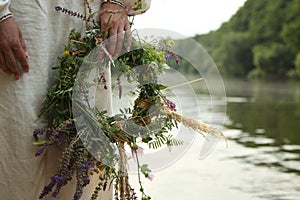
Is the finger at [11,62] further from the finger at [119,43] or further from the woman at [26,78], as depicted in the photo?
the finger at [119,43]

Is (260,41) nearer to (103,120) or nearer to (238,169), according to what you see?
(238,169)

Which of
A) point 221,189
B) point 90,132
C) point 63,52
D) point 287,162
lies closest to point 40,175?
point 90,132

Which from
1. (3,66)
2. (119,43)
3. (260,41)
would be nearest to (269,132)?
(119,43)

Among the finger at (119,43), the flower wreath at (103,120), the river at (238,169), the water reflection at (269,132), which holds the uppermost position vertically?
the finger at (119,43)

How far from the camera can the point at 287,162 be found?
4555 mm

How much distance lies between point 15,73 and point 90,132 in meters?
0.25

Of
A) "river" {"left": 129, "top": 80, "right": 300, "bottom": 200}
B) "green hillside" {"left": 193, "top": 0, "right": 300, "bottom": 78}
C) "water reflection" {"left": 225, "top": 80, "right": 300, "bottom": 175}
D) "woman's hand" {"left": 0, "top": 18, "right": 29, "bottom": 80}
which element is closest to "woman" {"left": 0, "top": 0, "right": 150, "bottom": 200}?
"woman's hand" {"left": 0, "top": 18, "right": 29, "bottom": 80}

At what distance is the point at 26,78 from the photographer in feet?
5.34

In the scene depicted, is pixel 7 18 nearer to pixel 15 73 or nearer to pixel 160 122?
pixel 15 73

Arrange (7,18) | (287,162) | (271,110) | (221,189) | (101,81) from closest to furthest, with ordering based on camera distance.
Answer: (7,18) → (101,81) → (221,189) → (287,162) → (271,110)

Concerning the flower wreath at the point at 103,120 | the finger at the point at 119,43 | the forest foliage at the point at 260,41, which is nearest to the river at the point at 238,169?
the flower wreath at the point at 103,120

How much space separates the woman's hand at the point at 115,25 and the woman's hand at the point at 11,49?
222 mm

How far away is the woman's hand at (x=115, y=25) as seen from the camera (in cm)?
165

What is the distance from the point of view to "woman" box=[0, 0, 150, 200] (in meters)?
1.62
